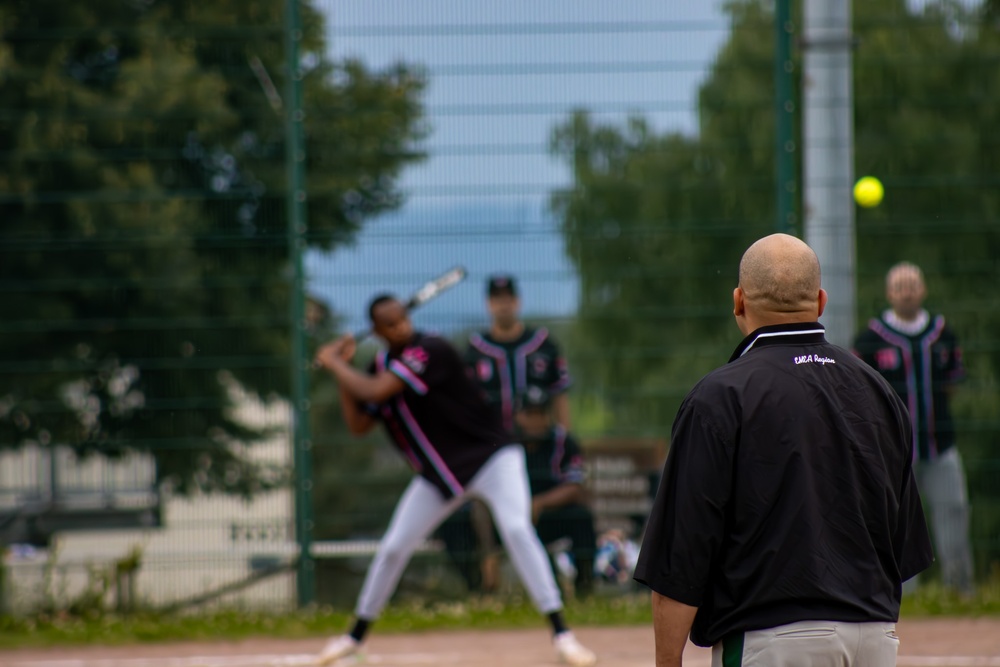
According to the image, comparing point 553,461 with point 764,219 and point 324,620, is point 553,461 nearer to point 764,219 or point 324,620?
point 324,620

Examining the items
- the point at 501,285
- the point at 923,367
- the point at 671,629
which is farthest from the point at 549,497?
the point at 671,629

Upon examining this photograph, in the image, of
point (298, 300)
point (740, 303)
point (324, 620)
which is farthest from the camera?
point (298, 300)

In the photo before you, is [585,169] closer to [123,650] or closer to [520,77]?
[520,77]

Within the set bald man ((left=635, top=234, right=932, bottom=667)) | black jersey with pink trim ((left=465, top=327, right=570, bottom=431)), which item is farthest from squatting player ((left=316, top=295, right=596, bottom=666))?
bald man ((left=635, top=234, right=932, bottom=667))

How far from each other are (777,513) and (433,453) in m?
4.39

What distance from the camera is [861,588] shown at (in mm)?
3072

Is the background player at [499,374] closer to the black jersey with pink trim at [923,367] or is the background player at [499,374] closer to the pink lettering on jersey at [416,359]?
the pink lettering on jersey at [416,359]

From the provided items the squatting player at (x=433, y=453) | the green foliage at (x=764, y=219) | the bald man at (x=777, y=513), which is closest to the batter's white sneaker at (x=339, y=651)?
the squatting player at (x=433, y=453)

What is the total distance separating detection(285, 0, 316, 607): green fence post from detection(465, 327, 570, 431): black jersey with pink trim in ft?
3.58

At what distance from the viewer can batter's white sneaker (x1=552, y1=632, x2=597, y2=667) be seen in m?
6.94

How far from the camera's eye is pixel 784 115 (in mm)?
8742

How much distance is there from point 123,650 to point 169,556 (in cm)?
87

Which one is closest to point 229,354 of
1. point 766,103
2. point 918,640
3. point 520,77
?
point 520,77

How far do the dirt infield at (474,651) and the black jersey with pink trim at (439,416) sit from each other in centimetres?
98
